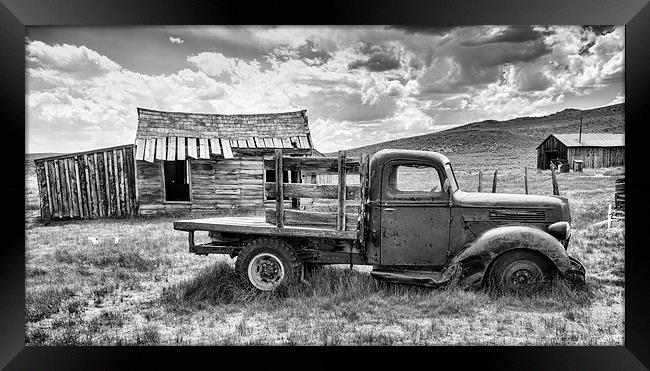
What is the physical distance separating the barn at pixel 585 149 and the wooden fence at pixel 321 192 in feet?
7.03

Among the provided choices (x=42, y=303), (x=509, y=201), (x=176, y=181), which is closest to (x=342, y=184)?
(x=509, y=201)

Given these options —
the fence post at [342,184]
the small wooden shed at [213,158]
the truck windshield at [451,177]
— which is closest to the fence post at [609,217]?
the truck windshield at [451,177]

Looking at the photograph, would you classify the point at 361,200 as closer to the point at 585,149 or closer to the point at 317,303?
the point at 317,303

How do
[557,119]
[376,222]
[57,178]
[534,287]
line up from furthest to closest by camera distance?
[57,178] < [557,119] < [376,222] < [534,287]

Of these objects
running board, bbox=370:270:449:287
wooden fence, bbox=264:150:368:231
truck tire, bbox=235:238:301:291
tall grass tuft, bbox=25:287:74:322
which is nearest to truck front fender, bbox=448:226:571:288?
running board, bbox=370:270:449:287

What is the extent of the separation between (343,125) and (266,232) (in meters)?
1.56

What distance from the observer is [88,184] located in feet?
21.4

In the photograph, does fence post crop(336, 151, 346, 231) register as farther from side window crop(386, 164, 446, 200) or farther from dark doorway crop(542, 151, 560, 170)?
dark doorway crop(542, 151, 560, 170)

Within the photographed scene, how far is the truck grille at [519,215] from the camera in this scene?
13.2ft

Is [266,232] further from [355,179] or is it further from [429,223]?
[429,223]

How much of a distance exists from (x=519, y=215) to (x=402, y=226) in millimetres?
1105
